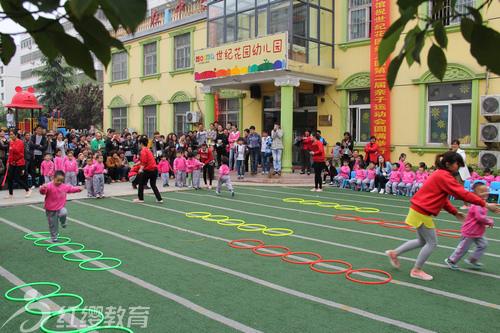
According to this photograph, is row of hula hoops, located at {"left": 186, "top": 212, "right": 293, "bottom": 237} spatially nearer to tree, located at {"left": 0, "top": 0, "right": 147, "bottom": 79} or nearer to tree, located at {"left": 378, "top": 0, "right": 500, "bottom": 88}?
tree, located at {"left": 378, "top": 0, "right": 500, "bottom": 88}

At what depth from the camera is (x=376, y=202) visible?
534 inches

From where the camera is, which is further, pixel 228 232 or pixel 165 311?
pixel 228 232

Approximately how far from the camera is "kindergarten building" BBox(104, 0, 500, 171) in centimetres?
1591

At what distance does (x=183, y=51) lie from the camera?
2486cm

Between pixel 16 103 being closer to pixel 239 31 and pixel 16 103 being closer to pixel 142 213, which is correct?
pixel 239 31

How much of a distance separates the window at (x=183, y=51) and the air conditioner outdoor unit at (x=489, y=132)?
15609 millimetres

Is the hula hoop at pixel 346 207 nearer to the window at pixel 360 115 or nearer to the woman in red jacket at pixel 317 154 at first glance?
the woman in red jacket at pixel 317 154

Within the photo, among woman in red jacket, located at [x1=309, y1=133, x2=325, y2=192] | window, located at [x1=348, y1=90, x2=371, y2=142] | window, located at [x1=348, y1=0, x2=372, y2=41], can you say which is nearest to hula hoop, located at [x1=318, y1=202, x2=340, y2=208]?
woman in red jacket, located at [x1=309, y1=133, x2=325, y2=192]

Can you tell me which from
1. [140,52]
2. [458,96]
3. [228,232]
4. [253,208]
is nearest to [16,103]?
[140,52]

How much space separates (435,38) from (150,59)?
2675cm

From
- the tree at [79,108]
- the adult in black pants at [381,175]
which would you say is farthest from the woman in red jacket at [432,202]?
the tree at [79,108]

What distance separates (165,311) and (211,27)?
18330 mm

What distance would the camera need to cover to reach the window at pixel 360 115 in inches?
734

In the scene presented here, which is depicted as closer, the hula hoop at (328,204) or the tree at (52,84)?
the hula hoop at (328,204)
